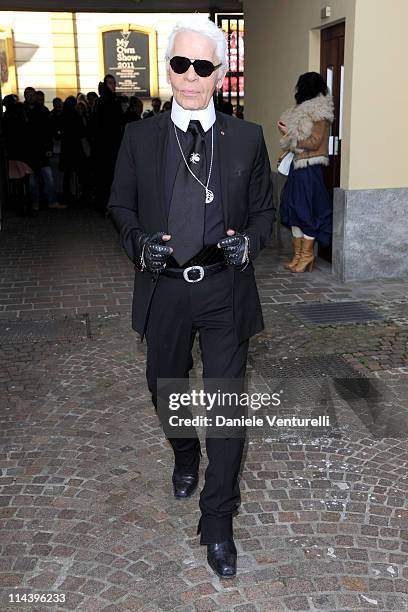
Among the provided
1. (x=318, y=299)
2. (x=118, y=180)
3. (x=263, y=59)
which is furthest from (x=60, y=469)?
(x=263, y=59)

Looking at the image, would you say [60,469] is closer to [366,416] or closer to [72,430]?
[72,430]

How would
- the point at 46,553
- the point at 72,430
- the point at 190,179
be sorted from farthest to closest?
the point at 72,430 → the point at 46,553 → the point at 190,179

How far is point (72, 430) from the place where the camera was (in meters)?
4.26

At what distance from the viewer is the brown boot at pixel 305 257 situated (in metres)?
8.07

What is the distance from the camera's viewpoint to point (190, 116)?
9.37ft

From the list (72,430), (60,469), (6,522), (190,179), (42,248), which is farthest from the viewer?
(42,248)

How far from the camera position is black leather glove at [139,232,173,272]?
8.98 feet

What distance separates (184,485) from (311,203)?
4.86 metres

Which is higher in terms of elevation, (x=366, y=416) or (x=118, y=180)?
(x=118, y=180)

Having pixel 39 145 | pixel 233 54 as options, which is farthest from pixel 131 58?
pixel 39 145

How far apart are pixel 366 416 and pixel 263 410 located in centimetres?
63

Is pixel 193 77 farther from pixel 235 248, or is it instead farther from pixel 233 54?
pixel 233 54

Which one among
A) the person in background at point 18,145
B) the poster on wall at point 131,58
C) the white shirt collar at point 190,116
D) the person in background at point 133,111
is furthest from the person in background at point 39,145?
the poster on wall at point 131,58

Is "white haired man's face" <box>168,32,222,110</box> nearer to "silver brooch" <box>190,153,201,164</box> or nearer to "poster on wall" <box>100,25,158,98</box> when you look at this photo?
"silver brooch" <box>190,153,201,164</box>
